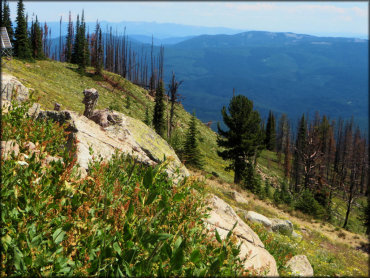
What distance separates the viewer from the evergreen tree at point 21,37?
158ft

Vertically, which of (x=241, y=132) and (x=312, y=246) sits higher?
(x=241, y=132)

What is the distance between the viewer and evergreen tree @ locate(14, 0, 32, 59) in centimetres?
4828

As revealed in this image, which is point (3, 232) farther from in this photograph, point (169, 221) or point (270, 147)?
point (270, 147)

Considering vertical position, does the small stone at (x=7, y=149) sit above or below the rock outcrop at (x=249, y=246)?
above

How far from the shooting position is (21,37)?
171 ft

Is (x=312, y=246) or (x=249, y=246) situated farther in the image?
(x=312, y=246)

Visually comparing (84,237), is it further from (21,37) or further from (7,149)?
(21,37)

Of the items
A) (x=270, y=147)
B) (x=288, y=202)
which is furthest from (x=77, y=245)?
(x=270, y=147)

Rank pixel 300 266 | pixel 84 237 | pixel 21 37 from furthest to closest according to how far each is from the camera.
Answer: pixel 21 37 < pixel 300 266 < pixel 84 237

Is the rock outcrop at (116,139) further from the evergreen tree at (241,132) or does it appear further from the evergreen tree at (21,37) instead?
the evergreen tree at (21,37)

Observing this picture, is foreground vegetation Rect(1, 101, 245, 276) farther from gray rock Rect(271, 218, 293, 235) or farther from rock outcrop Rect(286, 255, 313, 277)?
gray rock Rect(271, 218, 293, 235)

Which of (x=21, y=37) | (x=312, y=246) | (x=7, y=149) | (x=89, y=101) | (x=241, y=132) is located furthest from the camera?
(x=21, y=37)

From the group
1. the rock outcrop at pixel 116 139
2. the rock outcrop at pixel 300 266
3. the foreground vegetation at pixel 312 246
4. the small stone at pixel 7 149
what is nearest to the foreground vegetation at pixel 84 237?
the small stone at pixel 7 149

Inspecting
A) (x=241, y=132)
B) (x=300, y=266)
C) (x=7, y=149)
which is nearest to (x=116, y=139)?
(x=7, y=149)
